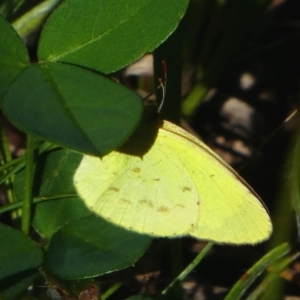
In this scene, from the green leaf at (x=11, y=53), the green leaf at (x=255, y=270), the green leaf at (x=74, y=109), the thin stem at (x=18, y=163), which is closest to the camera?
the green leaf at (x=74, y=109)

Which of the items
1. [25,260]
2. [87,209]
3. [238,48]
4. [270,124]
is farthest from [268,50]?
[25,260]

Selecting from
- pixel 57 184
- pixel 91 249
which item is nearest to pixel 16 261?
pixel 91 249

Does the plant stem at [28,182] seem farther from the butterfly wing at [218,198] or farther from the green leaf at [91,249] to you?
the butterfly wing at [218,198]

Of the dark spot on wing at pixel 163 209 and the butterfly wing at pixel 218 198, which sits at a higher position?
the butterfly wing at pixel 218 198

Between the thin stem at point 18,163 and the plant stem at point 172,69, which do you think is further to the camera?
the plant stem at point 172,69

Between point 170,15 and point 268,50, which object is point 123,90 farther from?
point 268,50

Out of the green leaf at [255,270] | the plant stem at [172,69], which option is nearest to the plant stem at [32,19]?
the plant stem at [172,69]

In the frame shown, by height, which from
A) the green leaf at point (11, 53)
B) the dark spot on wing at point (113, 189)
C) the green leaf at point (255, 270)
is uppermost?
the green leaf at point (11, 53)

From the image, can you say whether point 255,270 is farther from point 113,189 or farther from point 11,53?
point 11,53
